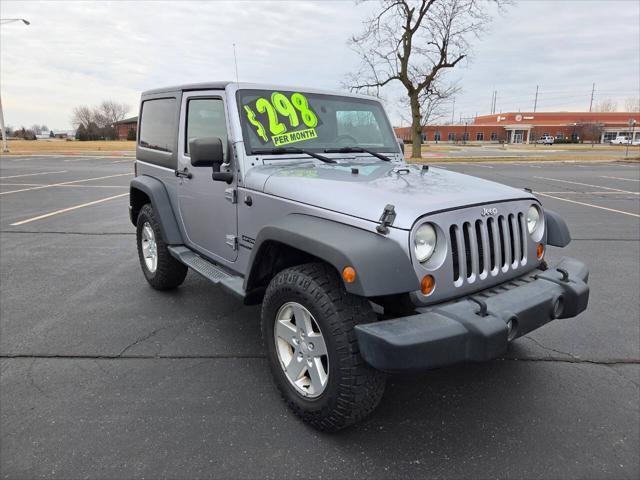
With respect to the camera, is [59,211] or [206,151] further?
[59,211]

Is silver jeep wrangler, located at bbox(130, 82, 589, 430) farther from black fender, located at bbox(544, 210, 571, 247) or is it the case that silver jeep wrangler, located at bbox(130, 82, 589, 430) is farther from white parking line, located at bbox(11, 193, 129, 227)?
white parking line, located at bbox(11, 193, 129, 227)

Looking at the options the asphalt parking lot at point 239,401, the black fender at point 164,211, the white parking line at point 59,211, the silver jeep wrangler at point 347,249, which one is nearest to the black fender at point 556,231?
the silver jeep wrangler at point 347,249

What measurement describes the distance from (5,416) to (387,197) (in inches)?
98.0

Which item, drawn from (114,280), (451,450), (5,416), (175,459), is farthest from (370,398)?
(114,280)

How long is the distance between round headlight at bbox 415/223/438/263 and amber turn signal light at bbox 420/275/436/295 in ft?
0.29

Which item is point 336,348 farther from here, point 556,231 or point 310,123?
point 310,123

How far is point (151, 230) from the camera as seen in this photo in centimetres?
450

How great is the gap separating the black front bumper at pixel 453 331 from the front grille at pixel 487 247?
5.5 inches

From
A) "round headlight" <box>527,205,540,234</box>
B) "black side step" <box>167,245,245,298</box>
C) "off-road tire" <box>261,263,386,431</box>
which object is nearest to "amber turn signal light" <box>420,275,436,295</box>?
"off-road tire" <box>261,263,386,431</box>

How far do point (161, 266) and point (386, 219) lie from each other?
293 centimetres

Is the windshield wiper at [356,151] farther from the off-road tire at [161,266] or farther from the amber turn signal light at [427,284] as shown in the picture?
the off-road tire at [161,266]

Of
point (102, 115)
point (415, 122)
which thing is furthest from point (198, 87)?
point (102, 115)

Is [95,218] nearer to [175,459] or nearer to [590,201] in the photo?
[175,459]

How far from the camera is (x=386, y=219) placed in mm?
2197
